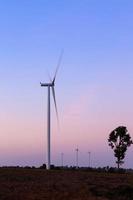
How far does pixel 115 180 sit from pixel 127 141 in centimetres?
6399

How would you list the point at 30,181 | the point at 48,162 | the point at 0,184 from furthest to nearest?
the point at 48,162 < the point at 30,181 < the point at 0,184

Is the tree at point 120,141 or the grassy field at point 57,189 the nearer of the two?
the grassy field at point 57,189

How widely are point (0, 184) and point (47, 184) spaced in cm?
444

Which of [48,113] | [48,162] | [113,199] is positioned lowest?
[113,199]

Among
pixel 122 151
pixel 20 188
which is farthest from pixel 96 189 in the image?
pixel 122 151

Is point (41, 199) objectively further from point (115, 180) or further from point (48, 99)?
point (48, 99)

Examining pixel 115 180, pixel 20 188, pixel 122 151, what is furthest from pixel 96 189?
pixel 122 151

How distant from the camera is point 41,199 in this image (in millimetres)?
46188

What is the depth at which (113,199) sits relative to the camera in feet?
165

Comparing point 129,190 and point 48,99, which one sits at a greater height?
point 48,99

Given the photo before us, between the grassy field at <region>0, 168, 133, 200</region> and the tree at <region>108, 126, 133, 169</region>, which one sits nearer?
the grassy field at <region>0, 168, 133, 200</region>

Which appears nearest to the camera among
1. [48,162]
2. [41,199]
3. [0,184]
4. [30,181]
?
[41,199]

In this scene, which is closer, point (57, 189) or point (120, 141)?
point (57, 189)

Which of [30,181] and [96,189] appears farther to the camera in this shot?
[30,181]
